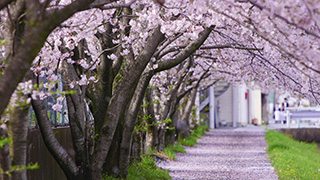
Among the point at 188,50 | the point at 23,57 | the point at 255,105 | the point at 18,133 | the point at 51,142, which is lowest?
the point at 51,142

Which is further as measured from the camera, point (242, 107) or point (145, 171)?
point (242, 107)

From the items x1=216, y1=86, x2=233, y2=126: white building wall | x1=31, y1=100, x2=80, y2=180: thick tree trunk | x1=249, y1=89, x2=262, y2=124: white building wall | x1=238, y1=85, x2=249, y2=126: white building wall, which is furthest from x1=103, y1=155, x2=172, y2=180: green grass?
x1=249, y1=89, x2=262, y2=124: white building wall

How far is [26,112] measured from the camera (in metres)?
5.44

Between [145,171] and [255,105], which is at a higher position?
[255,105]

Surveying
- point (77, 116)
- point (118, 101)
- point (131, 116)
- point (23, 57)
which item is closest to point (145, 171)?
point (131, 116)

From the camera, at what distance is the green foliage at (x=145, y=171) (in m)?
10.8

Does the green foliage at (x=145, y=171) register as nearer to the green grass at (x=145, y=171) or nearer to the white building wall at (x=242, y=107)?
the green grass at (x=145, y=171)

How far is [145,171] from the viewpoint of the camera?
11.4 m

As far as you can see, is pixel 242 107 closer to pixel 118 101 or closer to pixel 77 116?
pixel 118 101

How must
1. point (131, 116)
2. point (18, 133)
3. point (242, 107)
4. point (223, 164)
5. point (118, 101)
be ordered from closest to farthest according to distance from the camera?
point (18, 133) → point (118, 101) → point (131, 116) → point (223, 164) → point (242, 107)

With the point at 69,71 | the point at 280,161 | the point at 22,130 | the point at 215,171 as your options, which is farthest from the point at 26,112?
the point at 280,161

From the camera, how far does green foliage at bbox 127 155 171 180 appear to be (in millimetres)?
10828

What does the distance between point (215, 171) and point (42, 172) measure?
572cm

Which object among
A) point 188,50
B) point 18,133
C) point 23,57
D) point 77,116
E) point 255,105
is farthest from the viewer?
point 255,105
